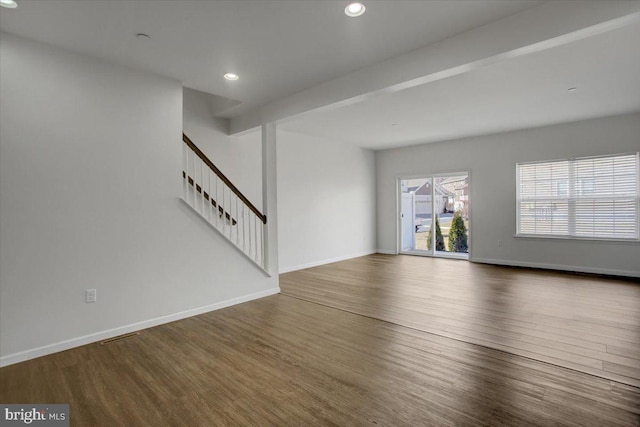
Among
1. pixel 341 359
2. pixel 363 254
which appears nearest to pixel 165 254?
pixel 341 359

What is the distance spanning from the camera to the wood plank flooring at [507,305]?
271 cm

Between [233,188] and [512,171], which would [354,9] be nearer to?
[233,188]

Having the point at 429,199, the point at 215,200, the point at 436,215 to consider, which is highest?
the point at 429,199

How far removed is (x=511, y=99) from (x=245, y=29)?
3764 mm

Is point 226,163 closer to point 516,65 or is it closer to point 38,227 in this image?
point 38,227

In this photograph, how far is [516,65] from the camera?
3.38 m

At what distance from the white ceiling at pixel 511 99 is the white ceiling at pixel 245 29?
3.12 ft

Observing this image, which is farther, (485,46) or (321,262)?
(321,262)

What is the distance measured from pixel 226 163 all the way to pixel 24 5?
3.06 metres

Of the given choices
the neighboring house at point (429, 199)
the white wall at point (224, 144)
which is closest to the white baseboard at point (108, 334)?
the white wall at point (224, 144)

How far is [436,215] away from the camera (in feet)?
25.3

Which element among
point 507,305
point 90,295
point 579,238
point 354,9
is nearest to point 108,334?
point 90,295

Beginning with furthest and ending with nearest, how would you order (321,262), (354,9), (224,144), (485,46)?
(321,262)
(224,144)
(485,46)
(354,9)

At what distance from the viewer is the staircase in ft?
13.0
